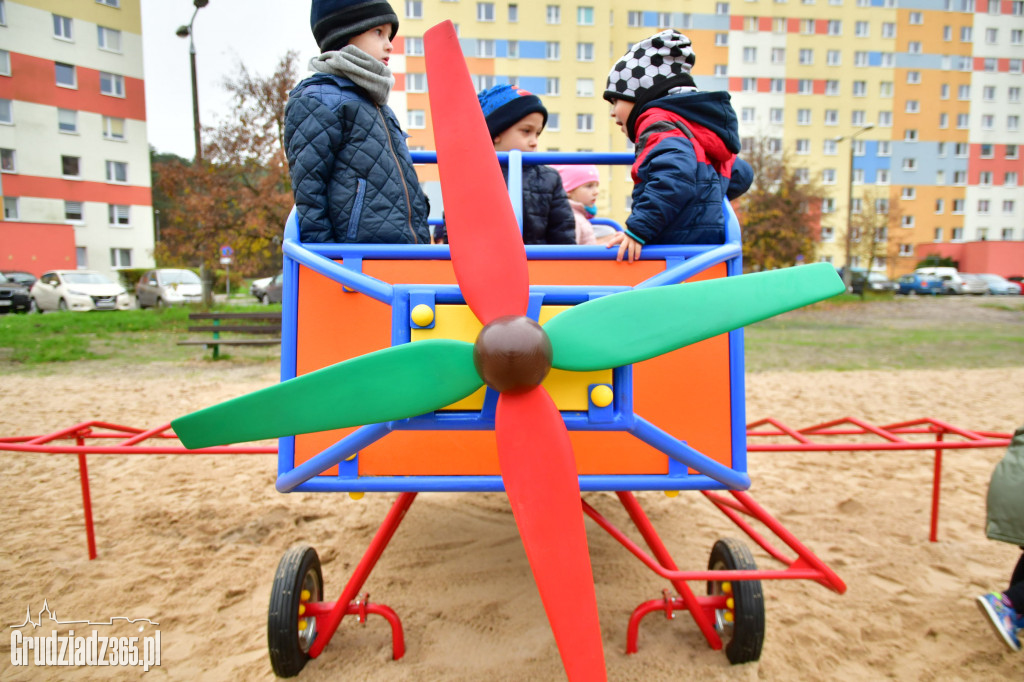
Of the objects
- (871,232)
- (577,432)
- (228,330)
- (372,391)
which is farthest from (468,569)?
(871,232)

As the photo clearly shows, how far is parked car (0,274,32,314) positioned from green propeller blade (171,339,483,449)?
48.9ft

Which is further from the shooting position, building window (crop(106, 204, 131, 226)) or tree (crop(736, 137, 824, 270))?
building window (crop(106, 204, 131, 226))

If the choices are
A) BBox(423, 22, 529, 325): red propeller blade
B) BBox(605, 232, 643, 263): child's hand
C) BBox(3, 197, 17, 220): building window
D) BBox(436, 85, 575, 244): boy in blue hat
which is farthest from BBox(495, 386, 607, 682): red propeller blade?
BBox(3, 197, 17, 220): building window

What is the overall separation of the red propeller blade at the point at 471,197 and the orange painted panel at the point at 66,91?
1969cm

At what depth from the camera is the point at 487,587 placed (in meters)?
2.80

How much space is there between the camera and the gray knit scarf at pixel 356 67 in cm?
207

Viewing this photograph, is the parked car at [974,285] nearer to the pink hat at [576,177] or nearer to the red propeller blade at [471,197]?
the pink hat at [576,177]

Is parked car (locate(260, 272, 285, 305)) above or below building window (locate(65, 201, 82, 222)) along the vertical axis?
below

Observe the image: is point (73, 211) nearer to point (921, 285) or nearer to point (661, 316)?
point (661, 316)

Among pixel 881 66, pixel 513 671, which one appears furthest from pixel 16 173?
pixel 881 66

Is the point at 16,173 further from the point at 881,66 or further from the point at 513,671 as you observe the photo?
the point at 881,66

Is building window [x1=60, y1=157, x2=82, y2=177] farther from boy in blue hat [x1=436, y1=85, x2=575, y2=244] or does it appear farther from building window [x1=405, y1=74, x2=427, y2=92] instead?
boy in blue hat [x1=436, y1=85, x2=575, y2=244]

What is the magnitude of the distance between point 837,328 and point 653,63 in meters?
14.3

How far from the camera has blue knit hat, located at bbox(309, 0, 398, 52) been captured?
2148mm
